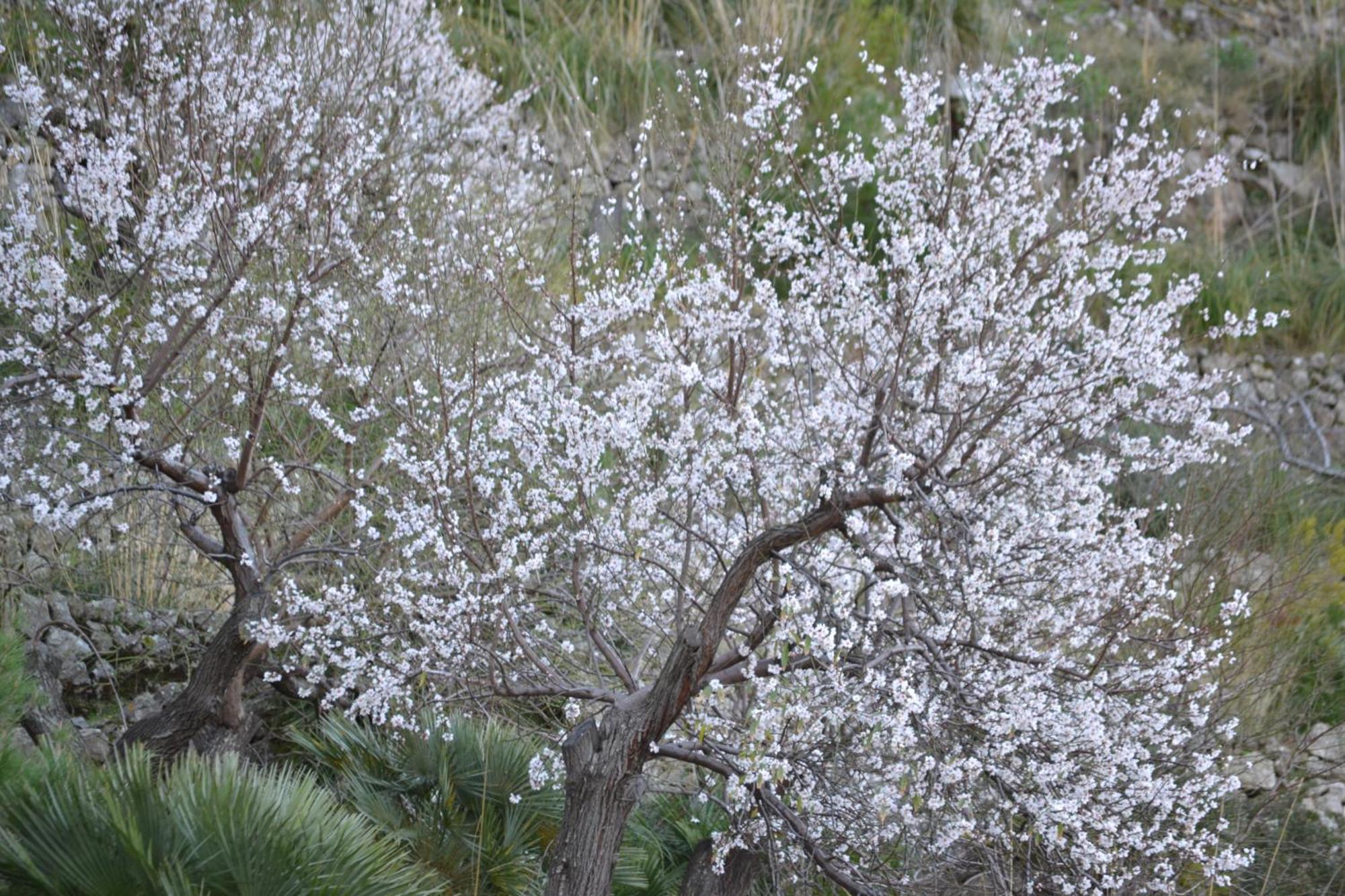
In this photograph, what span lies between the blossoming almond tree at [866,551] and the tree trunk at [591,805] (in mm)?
11

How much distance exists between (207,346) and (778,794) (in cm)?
369

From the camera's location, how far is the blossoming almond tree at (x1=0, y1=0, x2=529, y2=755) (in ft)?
18.1

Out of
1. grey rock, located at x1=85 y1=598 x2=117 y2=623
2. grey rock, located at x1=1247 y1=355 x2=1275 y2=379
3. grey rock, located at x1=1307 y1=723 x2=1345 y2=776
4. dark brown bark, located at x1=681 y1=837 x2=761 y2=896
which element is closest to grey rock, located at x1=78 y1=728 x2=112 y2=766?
grey rock, located at x1=85 y1=598 x2=117 y2=623

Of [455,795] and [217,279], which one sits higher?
[217,279]

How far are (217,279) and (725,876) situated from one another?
159 inches

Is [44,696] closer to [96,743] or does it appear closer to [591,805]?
[96,743]

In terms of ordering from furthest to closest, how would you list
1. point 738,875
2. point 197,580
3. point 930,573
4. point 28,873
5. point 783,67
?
point 783,67 < point 197,580 < point 738,875 < point 930,573 < point 28,873

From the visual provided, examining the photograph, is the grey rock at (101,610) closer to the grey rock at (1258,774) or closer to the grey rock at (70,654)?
the grey rock at (70,654)

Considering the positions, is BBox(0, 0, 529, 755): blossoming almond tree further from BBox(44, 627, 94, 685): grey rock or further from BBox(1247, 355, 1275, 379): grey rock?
BBox(1247, 355, 1275, 379): grey rock

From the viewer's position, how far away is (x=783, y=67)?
9.83 meters

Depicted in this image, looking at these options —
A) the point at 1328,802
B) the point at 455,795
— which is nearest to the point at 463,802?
the point at 455,795

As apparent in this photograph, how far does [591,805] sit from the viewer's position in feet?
14.8

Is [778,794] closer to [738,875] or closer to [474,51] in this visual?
[738,875]

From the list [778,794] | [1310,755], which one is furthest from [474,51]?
[1310,755]
